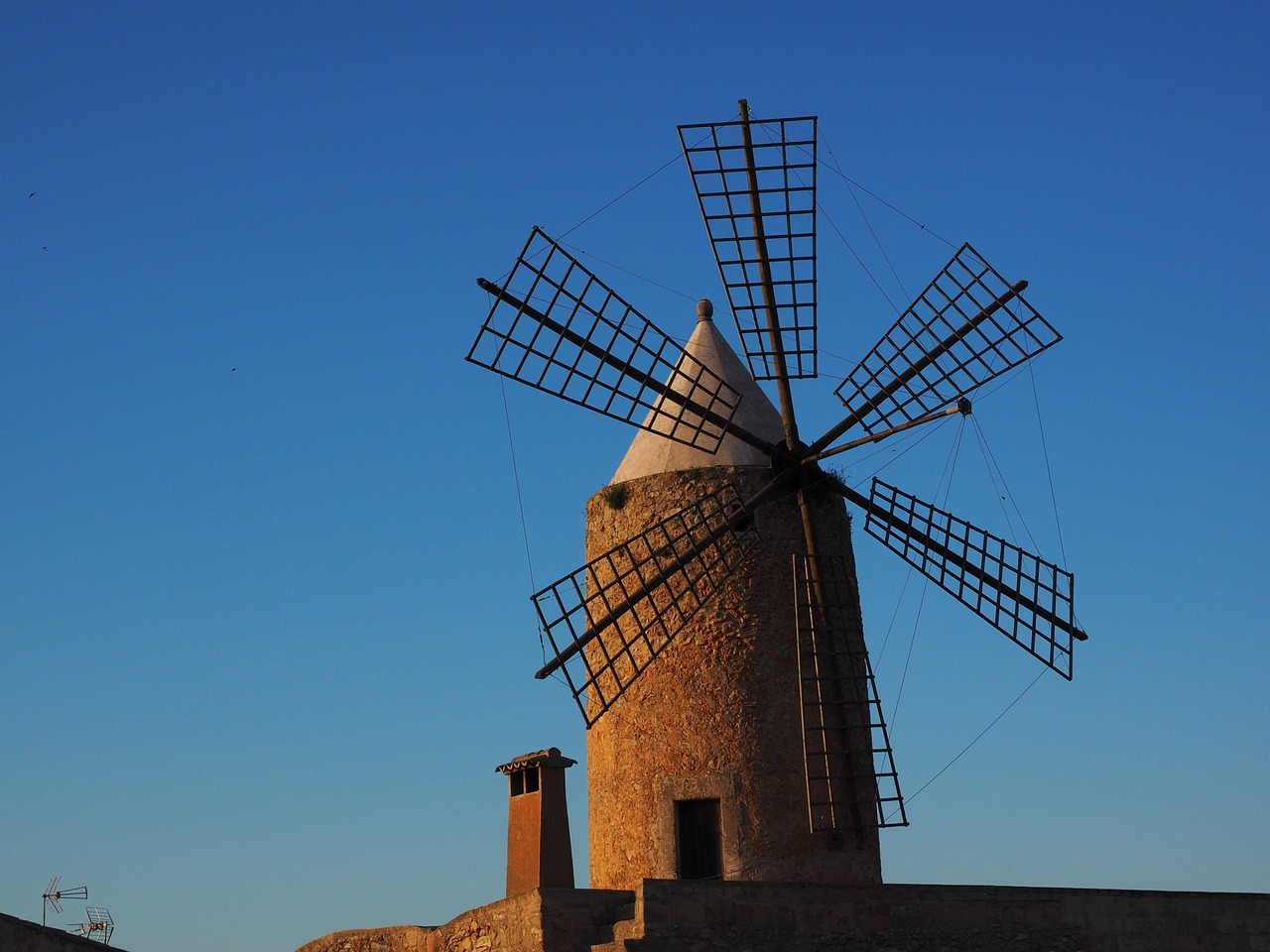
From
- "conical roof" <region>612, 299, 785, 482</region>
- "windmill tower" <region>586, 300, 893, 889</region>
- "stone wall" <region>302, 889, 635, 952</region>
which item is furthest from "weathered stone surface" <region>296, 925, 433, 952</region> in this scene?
"conical roof" <region>612, 299, 785, 482</region>

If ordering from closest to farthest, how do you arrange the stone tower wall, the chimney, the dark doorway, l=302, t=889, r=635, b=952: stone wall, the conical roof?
l=302, t=889, r=635, b=952: stone wall → the chimney → the stone tower wall → the dark doorway → the conical roof

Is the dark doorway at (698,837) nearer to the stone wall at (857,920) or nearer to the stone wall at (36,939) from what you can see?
the stone wall at (857,920)

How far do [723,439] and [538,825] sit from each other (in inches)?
128

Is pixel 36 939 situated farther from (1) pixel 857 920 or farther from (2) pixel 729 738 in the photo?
(1) pixel 857 920

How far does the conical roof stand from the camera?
506 inches

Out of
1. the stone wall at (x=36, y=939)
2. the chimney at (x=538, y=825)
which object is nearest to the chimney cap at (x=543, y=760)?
the chimney at (x=538, y=825)

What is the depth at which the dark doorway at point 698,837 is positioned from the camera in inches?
474

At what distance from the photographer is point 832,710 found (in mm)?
12227

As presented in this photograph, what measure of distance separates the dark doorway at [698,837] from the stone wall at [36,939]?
427 centimetres

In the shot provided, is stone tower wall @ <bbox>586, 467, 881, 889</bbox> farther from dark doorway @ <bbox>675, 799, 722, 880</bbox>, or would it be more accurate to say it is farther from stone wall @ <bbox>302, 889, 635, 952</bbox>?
stone wall @ <bbox>302, 889, 635, 952</bbox>

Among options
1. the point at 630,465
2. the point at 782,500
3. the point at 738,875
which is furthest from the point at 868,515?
the point at 738,875

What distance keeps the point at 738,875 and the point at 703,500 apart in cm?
268

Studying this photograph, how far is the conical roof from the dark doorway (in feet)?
8.26

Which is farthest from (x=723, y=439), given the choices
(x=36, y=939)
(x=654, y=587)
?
(x=36, y=939)
